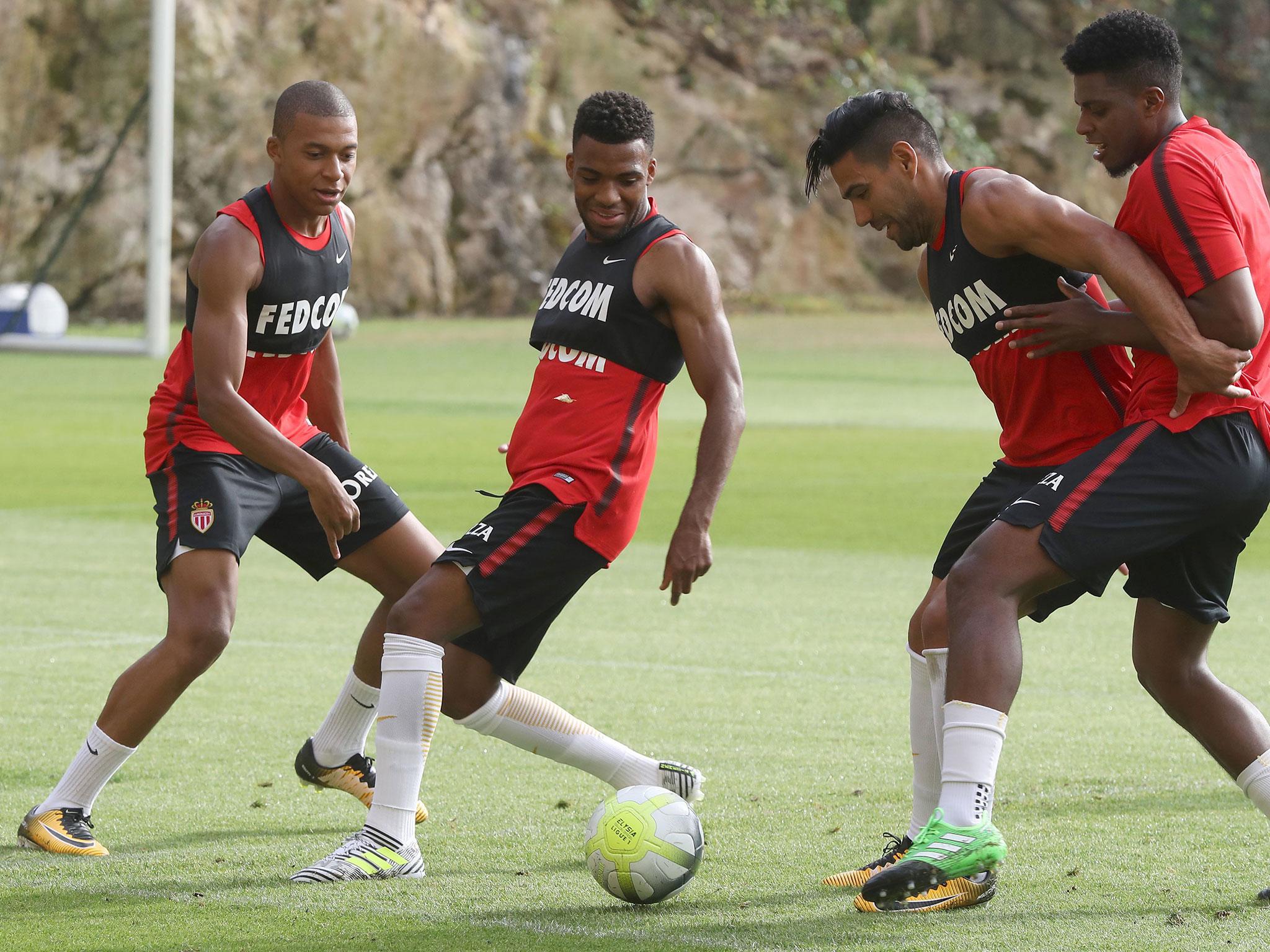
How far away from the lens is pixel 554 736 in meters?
5.44

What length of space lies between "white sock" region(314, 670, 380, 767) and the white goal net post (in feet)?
70.9

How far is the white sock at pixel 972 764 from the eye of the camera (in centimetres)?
448

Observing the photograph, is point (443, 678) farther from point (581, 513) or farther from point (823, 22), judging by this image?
point (823, 22)

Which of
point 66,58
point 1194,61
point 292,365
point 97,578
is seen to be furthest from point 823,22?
point 292,365

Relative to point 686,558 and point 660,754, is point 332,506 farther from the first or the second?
point 660,754

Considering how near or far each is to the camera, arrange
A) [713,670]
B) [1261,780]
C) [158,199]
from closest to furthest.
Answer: [1261,780]
[713,670]
[158,199]

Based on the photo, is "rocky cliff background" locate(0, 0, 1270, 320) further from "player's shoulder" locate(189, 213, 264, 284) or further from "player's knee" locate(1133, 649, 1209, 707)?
"player's knee" locate(1133, 649, 1209, 707)

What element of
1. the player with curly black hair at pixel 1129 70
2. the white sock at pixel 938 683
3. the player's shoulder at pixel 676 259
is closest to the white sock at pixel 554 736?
the white sock at pixel 938 683

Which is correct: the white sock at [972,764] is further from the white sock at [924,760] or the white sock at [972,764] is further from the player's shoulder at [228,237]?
the player's shoulder at [228,237]

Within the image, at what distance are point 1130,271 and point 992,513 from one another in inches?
32.0

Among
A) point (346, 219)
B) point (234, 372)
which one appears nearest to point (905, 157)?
point (234, 372)

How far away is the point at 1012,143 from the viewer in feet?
170

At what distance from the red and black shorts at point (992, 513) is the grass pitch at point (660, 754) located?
2.34 ft

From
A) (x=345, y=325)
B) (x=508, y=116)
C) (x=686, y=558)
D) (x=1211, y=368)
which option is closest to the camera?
(x=1211, y=368)
